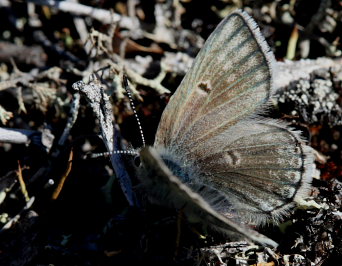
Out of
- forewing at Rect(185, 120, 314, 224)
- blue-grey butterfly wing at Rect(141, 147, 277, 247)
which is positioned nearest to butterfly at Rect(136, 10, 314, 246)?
forewing at Rect(185, 120, 314, 224)

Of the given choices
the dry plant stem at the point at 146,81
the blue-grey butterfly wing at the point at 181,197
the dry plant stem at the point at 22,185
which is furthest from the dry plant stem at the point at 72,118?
the blue-grey butterfly wing at the point at 181,197

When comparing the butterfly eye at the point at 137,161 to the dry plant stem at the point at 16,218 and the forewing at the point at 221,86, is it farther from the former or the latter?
the dry plant stem at the point at 16,218

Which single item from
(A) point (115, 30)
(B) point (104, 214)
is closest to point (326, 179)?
(B) point (104, 214)

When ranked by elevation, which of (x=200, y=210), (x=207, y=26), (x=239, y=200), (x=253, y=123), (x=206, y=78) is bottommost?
(x=239, y=200)

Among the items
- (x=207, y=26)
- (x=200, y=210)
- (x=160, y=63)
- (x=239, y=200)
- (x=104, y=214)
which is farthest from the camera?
(x=207, y=26)

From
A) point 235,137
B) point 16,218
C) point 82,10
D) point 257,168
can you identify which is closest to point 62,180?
point 16,218

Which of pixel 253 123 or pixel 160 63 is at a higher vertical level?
pixel 160 63

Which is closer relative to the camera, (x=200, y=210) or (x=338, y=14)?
(x=200, y=210)

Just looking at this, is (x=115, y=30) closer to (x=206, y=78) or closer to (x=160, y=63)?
(x=160, y=63)

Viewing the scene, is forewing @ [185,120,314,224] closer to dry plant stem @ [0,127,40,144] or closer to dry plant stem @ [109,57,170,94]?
dry plant stem @ [109,57,170,94]
